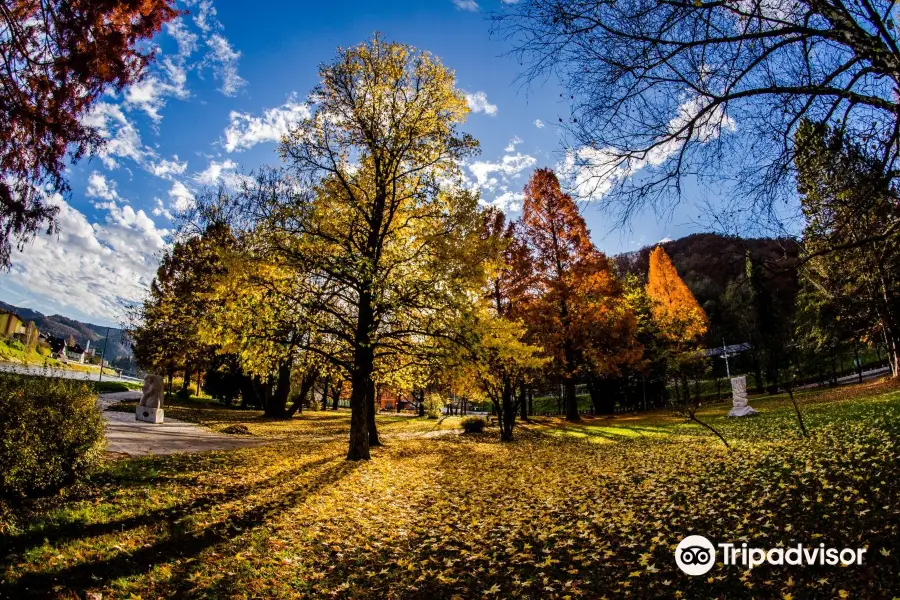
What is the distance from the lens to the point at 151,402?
53.6 feet

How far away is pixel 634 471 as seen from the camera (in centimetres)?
974

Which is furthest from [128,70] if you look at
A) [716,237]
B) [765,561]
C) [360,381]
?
[765,561]

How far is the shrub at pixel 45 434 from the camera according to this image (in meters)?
5.09

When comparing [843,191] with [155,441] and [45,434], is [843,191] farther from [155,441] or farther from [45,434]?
[155,441]

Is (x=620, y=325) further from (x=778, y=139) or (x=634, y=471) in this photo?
(x=778, y=139)

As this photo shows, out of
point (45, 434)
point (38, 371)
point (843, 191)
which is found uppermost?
point (843, 191)

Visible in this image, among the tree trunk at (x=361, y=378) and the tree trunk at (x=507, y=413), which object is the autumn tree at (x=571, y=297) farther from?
the tree trunk at (x=361, y=378)

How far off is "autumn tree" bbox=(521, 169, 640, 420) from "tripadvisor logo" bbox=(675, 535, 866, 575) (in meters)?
19.1

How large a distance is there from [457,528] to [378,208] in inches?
331

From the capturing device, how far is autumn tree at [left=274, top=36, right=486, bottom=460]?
11.0 meters

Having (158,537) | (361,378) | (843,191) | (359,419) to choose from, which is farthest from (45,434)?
(843,191)

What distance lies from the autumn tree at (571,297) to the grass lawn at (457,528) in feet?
48.8

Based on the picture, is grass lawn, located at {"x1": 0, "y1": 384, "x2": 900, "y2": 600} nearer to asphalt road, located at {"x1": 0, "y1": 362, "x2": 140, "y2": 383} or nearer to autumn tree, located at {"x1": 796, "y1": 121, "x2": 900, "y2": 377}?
asphalt road, located at {"x1": 0, "y1": 362, "x2": 140, "y2": 383}

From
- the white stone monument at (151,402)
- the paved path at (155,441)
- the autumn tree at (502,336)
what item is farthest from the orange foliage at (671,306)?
the white stone monument at (151,402)
